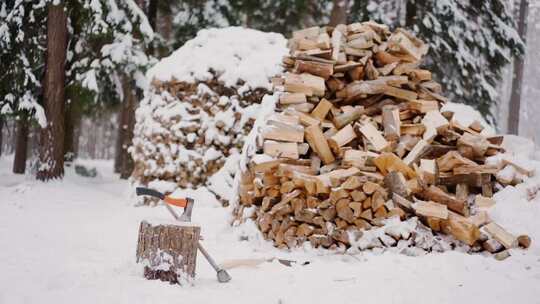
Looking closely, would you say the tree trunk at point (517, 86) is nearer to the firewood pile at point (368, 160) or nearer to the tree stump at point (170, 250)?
the firewood pile at point (368, 160)

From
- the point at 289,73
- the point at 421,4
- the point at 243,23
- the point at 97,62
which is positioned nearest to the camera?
the point at 289,73

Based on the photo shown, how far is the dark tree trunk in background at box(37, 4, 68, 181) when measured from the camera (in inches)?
351

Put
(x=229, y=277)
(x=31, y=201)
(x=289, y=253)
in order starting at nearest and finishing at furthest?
(x=229, y=277), (x=289, y=253), (x=31, y=201)

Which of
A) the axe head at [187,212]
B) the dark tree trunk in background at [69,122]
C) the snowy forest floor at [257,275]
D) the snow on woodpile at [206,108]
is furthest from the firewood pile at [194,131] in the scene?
the axe head at [187,212]

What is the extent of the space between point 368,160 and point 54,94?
289 inches

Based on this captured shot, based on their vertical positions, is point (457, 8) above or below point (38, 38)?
above

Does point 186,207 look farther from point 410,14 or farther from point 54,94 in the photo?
point 410,14

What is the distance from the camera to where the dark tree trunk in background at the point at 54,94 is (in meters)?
8.91

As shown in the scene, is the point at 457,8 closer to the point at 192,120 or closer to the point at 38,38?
the point at 192,120

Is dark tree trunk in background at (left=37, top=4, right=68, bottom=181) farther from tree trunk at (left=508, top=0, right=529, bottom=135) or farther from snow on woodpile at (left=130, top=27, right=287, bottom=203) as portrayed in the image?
tree trunk at (left=508, top=0, right=529, bottom=135)

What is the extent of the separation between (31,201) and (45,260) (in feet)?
13.6

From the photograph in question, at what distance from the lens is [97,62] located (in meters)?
9.52

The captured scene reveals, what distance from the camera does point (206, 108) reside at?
7863mm

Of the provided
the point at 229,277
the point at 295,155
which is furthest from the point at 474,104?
the point at 229,277
